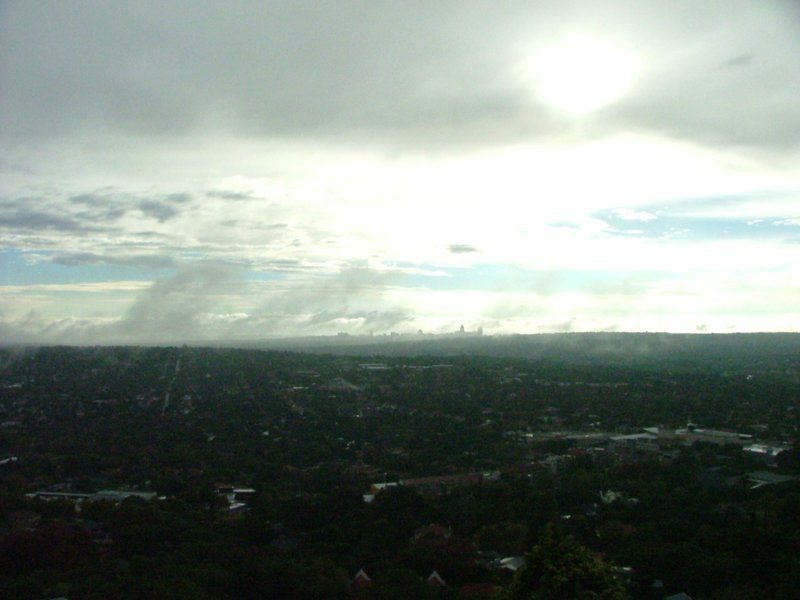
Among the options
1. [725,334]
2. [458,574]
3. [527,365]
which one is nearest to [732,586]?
[458,574]

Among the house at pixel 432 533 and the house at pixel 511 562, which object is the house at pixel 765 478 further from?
the house at pixel 432 533

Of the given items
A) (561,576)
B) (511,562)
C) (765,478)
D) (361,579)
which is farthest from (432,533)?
(765,478)

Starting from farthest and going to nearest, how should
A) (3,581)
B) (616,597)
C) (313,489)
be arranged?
(313,489)
(3,581)
(616,597)

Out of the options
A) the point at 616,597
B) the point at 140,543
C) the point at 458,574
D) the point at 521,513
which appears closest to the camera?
Result: the point at 616,597

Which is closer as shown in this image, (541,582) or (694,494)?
(541,582)

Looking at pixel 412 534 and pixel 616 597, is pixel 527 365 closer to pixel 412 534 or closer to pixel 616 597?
pixel 412 534

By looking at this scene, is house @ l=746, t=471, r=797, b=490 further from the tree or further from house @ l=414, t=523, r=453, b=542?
the tree

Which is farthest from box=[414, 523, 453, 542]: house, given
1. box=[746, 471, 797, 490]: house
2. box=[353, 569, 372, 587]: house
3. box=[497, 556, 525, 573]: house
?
box=[746, 471, 797, 490]: house

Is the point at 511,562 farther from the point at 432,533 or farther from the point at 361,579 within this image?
the point at 361,579
